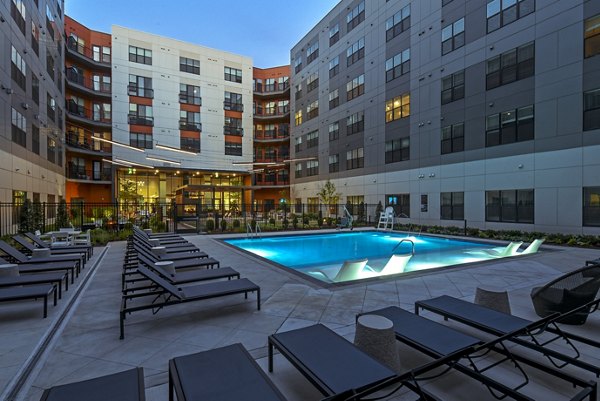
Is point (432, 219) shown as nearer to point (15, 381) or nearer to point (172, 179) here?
point (15, 381)

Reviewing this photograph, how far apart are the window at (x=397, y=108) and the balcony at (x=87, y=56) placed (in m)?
30.3

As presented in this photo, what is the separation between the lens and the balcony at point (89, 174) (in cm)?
3134

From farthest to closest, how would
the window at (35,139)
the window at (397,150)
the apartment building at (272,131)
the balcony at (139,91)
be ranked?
the apartment building at (272,131) < the balcony at (139,91) < the window at (397,150) < the window at (35,139)

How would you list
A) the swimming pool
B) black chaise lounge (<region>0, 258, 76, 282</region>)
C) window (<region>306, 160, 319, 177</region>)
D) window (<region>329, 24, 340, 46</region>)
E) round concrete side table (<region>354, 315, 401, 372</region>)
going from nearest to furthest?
round concrete side table (<region>354, 315, 401, 372</region>)
black chaise lounge (<region>0, 258, 76, 282</region>)
the swimming pool
window (<region>329, 24, 340, 46</region>)
window (<region>306, 160, 319, 177</region>)

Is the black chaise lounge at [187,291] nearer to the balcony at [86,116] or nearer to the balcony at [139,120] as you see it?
the balcony at [86,116]

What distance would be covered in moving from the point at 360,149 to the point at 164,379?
27583 millimetres

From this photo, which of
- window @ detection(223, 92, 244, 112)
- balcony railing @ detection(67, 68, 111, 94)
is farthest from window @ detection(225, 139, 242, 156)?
balcony railing @ detection(67, 68, 111, 94)

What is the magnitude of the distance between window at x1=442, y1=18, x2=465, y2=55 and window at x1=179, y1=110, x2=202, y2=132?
27.3m

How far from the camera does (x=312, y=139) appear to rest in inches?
1451

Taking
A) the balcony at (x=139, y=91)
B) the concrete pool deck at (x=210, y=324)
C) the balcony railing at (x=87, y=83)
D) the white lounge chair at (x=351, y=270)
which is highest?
the balcony railing at (x=87, y=83)

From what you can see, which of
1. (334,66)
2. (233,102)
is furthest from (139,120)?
(334,66)

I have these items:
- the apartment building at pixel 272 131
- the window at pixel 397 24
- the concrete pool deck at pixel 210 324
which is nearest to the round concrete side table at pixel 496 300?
the concrete pool deck at pixel 210 324

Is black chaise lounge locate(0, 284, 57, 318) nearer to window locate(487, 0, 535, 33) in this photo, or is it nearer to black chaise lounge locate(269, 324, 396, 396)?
black chaise lounge locate(269, 324, 396, 396)

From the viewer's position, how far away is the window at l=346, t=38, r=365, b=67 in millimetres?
28828
